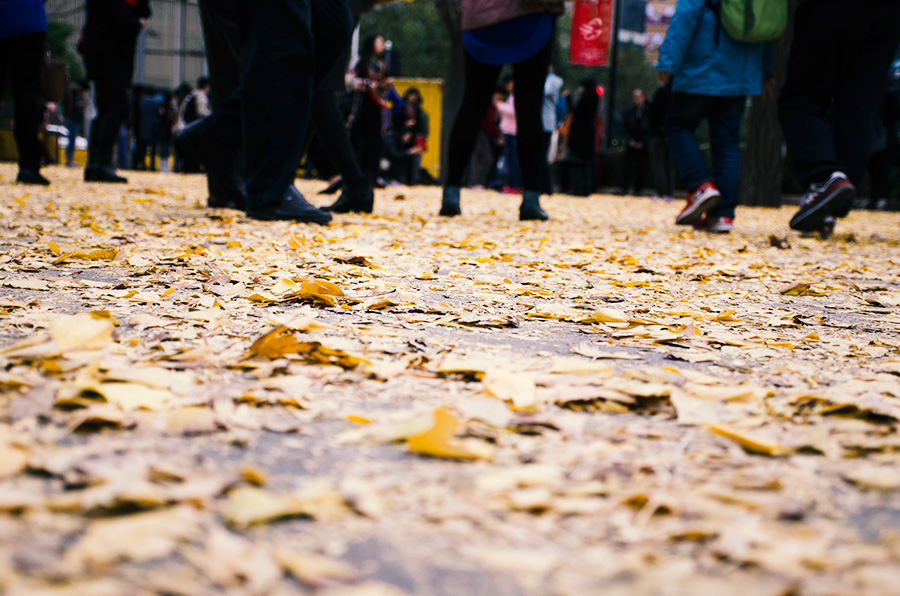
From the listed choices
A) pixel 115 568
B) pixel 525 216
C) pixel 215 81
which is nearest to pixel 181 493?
pixel 115 568

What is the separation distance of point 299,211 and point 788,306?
2.55 meters

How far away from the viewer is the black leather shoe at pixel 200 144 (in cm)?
479

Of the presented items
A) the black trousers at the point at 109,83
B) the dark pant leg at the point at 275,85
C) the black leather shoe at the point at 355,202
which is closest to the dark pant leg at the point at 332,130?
the black leather shoe at the point at 355,202

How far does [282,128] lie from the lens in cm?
424

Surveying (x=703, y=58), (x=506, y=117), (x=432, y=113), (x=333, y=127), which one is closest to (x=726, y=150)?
(x=703, y=58)

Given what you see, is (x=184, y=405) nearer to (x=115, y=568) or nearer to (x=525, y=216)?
(x=115, y=568)

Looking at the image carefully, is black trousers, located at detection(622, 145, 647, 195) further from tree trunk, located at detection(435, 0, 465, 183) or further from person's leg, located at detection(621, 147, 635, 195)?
tree trunk, located at detection(435, 0, 465, 183)

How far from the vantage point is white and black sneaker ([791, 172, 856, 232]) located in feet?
16.4

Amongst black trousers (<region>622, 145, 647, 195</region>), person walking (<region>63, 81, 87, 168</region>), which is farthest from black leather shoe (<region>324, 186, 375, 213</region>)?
person walking (<region>63, 81, 87, 168</region>)

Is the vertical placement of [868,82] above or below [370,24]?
below

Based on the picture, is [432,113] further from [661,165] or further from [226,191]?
[226,191]

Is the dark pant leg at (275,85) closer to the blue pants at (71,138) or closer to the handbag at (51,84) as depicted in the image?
the handbag at (51,84)

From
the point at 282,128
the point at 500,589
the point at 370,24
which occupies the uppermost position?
the point at 370,24

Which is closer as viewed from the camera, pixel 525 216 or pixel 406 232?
pixel 406 232
